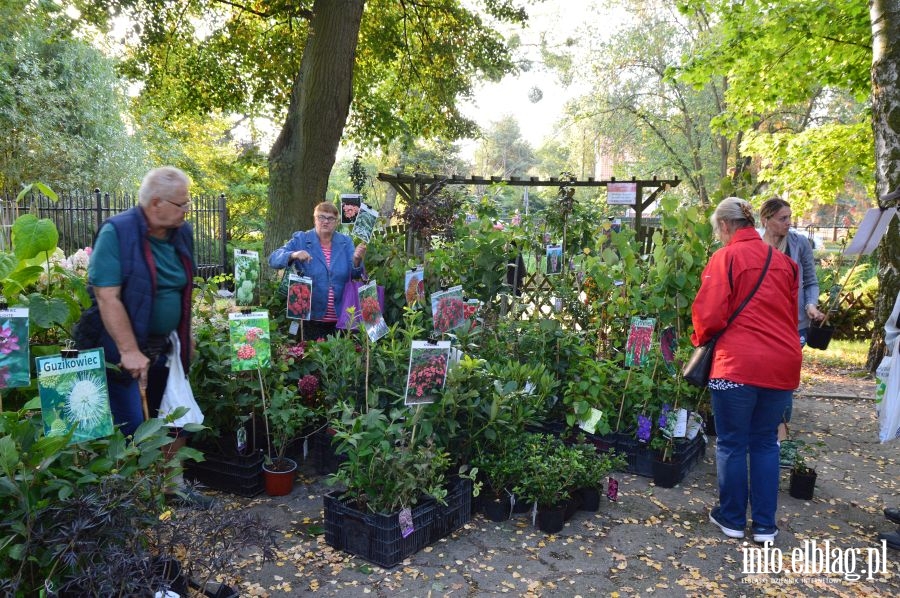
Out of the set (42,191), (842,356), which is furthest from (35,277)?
(842,356)

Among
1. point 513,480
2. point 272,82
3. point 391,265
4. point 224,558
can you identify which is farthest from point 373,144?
point 224,558

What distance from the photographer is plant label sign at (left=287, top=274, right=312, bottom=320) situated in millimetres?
3906

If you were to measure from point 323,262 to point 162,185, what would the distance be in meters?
1.78

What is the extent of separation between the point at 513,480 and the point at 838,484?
2.28m

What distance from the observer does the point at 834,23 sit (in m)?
7.81

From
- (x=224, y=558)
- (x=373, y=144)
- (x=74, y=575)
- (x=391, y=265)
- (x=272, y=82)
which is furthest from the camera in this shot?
(x=373, y=144)

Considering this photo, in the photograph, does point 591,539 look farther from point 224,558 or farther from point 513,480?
point 224,558

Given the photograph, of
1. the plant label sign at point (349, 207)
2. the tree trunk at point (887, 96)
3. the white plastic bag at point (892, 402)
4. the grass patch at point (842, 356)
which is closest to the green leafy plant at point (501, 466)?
the white plastic bag at point (892, 402)

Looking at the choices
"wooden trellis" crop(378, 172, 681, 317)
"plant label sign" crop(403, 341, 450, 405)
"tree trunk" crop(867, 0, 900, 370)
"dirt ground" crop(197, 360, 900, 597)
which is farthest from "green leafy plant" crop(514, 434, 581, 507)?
"tree trunk" crop(867, 0, 900, 370)

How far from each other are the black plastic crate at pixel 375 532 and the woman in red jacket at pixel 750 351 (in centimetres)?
148

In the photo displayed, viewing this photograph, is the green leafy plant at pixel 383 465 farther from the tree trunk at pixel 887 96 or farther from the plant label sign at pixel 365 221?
the tree trunk at pixel 887 96

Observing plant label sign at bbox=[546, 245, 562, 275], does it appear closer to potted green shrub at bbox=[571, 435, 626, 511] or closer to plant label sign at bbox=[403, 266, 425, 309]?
plant label sign at bbox=[403, 266, 425, 309]

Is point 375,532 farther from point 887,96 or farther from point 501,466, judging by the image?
point 887,96

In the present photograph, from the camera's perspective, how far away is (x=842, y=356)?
8430 mm
